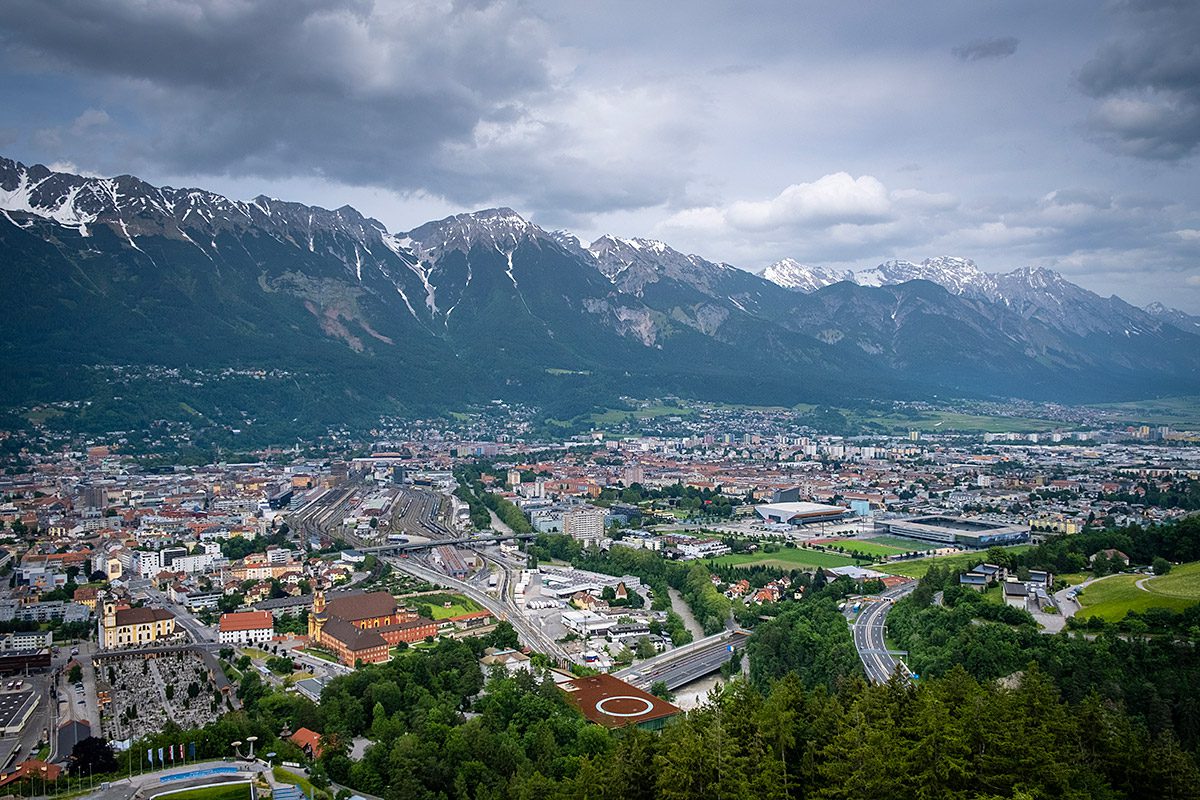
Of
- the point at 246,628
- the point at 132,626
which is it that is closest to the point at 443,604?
the point at 246,628

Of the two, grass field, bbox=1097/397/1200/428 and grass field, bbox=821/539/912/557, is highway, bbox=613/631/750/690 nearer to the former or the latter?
grass field, bbox=821/539/912/557

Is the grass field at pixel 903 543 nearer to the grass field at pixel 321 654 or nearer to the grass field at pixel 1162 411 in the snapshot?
the grass field at pixel 321 654

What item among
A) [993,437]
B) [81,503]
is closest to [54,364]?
[81,503]

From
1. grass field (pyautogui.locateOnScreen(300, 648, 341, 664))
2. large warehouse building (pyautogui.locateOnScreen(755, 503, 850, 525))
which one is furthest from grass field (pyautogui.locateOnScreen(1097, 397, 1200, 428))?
grass field (pyautogui.locateOnScreen(300, 648, 341, 664))

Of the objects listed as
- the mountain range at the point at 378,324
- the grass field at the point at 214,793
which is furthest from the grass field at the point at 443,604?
the mountain range at the point at 378,324

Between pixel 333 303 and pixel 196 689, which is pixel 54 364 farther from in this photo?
pixel 196 689
